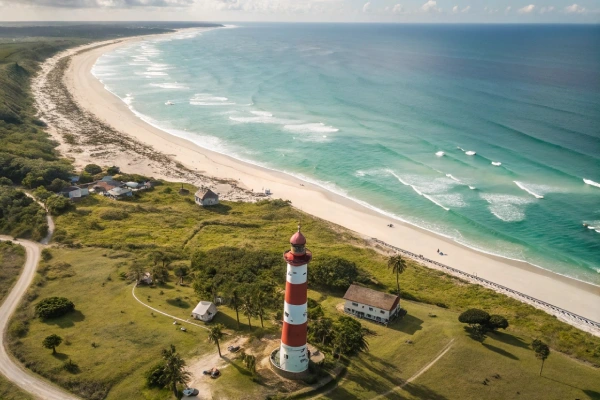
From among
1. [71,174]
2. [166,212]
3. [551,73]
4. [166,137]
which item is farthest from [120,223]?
[551,73]

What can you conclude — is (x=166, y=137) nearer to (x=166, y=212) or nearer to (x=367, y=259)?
(x=166, y=212)

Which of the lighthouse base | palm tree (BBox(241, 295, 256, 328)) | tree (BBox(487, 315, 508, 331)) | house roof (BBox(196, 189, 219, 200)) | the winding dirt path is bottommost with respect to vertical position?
house roof (BBox(196, 189, 219, 200))

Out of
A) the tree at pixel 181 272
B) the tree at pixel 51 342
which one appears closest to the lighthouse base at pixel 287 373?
the tree at pixel 51 342

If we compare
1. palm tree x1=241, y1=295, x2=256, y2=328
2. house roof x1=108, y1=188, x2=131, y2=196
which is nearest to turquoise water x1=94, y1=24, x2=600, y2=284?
house roof x1=108, y1=188, x2=131, y2=196

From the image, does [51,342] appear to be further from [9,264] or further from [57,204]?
[57,204]

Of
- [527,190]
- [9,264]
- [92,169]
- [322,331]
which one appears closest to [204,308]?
[322,331]

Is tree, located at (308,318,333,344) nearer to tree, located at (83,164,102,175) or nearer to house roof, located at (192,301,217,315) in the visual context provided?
house roof, located at (192,301,217,315)
